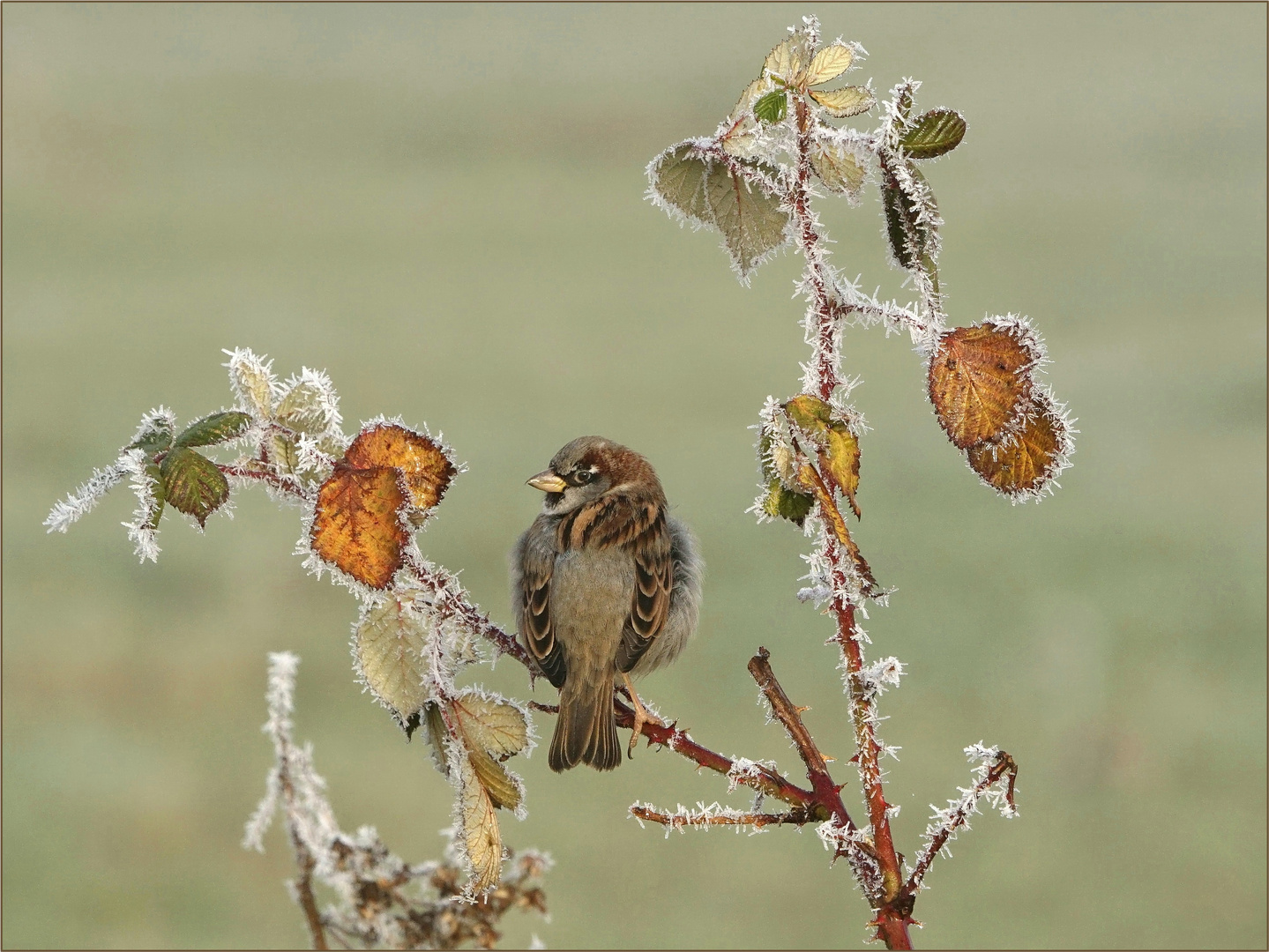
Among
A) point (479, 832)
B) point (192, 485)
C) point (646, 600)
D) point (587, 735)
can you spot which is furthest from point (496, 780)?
point (646, 600)

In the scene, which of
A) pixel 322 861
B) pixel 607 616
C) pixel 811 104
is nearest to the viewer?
pixel 811 104

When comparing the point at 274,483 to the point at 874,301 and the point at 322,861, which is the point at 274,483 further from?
the point at 322,861

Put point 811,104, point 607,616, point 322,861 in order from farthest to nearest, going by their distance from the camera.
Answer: point 607,616
point 322,861
point 811,104

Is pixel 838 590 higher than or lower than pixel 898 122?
lower

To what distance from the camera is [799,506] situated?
1.55 m

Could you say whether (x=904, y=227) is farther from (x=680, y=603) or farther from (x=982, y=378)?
(x=680, y=603)

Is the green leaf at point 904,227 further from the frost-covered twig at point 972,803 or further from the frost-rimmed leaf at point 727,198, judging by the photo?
the frost-covered twig at point 972,803

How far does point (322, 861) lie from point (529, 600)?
38.6 inches

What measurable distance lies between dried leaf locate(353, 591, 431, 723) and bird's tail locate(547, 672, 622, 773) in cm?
138

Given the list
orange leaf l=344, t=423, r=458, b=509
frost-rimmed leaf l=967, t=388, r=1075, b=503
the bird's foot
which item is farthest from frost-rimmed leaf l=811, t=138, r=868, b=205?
the bird's foot

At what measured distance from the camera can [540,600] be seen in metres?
3.44

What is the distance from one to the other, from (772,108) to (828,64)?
0.43 feet

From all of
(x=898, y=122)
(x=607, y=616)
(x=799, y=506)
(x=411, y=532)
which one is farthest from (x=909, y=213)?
(x=607, y=616)

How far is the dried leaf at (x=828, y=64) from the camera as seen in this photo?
162 cm
